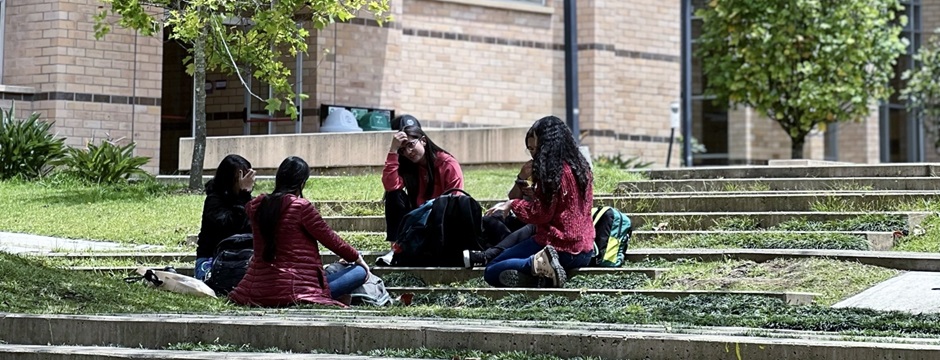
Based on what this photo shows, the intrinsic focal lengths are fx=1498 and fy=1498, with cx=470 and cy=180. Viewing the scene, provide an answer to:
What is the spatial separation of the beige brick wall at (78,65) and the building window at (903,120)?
2096 cm

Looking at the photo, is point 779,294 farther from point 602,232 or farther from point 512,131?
point 512,131

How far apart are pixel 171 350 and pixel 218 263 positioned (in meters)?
2.91

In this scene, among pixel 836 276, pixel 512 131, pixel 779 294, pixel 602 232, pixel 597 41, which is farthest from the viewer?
pixel 597 41

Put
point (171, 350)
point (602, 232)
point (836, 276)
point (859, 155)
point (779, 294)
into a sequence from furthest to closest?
point (859, 155) → point (602, 232) → point (836, 276) → point (779, 294) → point (171, 350)

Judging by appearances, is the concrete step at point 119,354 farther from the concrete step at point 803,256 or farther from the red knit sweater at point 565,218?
the concrete step at point 803,256

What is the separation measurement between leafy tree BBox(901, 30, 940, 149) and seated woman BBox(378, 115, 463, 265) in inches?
929

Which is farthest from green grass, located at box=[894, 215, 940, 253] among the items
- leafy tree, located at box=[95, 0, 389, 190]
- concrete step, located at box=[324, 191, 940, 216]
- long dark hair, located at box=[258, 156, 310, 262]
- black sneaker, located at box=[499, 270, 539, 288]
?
leafy tree, located at box=[95, 0, 389, 190]

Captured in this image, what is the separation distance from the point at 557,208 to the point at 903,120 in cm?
2964

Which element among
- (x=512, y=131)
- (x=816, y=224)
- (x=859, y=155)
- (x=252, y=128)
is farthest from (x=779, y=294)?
(x=859, y=155)

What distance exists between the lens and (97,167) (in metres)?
18.9

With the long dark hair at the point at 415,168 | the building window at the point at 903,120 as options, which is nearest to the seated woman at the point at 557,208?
the long dark hair at the point at 415,168

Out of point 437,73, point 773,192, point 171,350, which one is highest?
point 437,73

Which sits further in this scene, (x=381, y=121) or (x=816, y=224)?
(x=381, y=121)

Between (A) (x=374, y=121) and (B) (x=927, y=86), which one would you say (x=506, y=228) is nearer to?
(A) (x=374, y=121)
